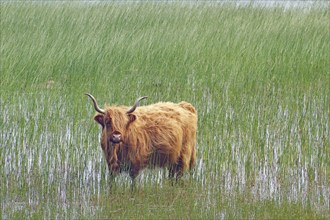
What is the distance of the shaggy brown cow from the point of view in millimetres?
7871

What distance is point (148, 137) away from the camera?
8.26 metres

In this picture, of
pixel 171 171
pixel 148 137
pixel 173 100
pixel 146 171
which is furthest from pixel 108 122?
pixel 173 100

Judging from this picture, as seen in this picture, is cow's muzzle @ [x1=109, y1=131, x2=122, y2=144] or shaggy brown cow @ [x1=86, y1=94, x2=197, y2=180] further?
shaggy brown cow @ [x1=86, y1=94, x2=197, y2=180]

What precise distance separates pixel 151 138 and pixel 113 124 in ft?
2.11

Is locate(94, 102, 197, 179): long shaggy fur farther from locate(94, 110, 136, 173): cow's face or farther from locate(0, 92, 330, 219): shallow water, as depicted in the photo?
locate(0, 92, 330, 219): shallow water

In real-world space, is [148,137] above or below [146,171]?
above

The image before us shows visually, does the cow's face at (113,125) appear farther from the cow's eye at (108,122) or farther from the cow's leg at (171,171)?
the cow's leg at (171,171)

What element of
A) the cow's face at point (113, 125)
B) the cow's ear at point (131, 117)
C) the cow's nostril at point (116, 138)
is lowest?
the cow's nostril at point (116, 138)

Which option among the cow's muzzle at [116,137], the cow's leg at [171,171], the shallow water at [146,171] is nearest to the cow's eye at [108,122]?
the cow's muzzle at [116,137]

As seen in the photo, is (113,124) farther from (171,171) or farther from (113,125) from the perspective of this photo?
(171,171)

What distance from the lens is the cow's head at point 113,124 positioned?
780cm

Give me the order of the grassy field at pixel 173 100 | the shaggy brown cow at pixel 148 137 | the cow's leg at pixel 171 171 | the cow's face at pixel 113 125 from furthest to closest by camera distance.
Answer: the cow's leg at pixel 171 171 < the shaggy brown cow at pixel 148 137 < the cow's face at pixel 113 125 < the grassy field at pixel 173 100

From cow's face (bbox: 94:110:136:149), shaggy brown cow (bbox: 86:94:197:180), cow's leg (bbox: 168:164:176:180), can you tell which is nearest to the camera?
cow's face (bbox: 94:110:136:149)

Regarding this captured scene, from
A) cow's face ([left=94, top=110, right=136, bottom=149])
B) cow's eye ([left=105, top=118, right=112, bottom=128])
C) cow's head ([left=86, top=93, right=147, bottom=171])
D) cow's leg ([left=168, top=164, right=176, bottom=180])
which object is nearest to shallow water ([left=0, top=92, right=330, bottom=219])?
cow's leg ([left=168, top=164, right=176, bottom=180])
